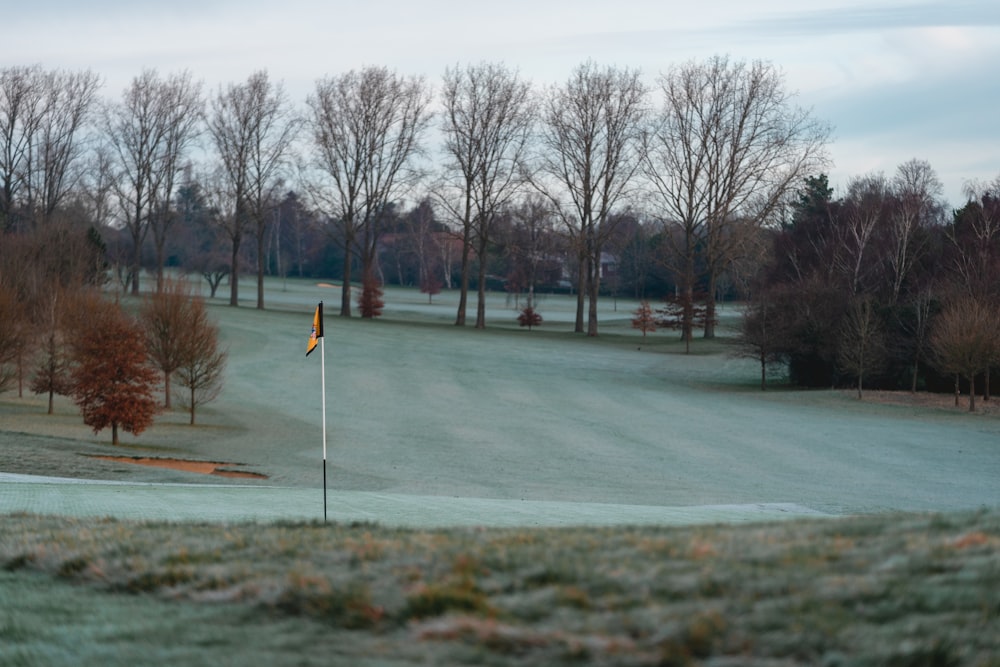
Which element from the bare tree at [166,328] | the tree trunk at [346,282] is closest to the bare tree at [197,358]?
the bare tree at [166,328]

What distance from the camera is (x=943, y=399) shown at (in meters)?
38.9

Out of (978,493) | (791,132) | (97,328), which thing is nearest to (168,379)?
(97,328)

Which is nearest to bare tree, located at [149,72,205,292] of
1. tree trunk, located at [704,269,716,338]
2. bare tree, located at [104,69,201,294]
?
bare tree, located at [104,69,201,294]

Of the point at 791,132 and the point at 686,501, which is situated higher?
the point at 791,132

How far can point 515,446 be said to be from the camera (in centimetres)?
2714

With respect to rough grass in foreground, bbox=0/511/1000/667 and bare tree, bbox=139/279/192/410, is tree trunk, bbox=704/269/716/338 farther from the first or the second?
rough grass in foreground, bbox=0/511/1000/667

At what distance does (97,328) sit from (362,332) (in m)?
33.8

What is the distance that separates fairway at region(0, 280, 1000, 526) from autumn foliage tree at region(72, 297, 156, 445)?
2.71 ft

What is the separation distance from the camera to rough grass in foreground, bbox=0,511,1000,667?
13.6 feet

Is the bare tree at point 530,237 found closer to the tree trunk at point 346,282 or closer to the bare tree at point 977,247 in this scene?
the tree trunk at point 346,282

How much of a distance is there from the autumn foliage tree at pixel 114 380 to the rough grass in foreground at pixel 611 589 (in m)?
20.7

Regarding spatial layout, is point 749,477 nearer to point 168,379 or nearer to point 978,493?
point 978,493

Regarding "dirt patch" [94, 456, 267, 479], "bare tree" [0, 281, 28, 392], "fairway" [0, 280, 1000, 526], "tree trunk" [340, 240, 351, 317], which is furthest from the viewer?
"tree trunk" [340, 240, 351, 317]

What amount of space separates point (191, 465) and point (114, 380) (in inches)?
202
